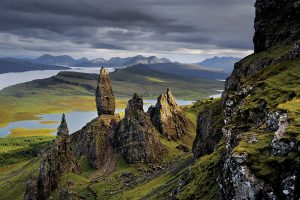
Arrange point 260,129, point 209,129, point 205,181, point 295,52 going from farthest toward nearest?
point 209,129, point 295,52, point 205,181, point 260,129

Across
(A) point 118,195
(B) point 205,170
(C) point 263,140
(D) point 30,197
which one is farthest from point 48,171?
(C) point 263,140

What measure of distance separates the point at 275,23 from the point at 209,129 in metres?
40.8

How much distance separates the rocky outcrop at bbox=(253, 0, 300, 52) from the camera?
374 feet

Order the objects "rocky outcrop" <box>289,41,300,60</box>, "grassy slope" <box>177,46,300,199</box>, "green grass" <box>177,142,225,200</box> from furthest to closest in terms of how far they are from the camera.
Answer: "rocky outcrop" <box>289,41,300,60</box>, "green grass" <box>177,142,225,200</box>, "grassy slope" <box>177,46,300,199</box>

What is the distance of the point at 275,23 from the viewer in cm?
12306

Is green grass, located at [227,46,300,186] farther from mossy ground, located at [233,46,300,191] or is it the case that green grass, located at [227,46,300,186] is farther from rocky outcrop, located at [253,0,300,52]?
rocky outcrop, located at [253,0,300,52]

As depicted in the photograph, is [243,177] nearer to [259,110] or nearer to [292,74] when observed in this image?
[259,110]

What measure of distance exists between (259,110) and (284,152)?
24.1m

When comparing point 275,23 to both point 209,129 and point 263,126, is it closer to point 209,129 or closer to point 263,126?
point 209,129

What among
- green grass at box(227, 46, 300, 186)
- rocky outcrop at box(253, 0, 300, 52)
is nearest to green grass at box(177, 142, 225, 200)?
green grass at box(227, 46, 300, 186)

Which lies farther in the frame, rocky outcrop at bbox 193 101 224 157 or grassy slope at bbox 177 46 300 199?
rocky outcrop at bbox 193 101 224 157

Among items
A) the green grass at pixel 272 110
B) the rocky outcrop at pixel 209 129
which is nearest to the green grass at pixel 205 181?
the green grass at pixel 272 110

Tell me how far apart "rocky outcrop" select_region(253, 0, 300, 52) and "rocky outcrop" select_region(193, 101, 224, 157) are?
→ 87.0 feet

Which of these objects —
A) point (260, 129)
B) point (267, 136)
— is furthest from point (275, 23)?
point (267, 136)
